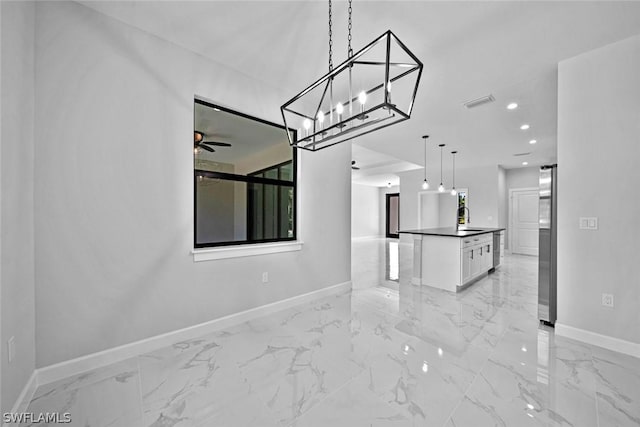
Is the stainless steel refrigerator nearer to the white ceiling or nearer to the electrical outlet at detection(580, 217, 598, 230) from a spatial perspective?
the electrical outlet at detection(580, 217, 598, 230)

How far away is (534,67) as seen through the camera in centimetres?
268

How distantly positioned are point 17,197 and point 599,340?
178 inches

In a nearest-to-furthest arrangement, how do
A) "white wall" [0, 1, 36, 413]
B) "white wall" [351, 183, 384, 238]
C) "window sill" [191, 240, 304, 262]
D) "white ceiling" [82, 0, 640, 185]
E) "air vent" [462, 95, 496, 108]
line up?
1. "white wall" [0, 1, 36, 413]
2. "white ceiling" [82, 0, 640, 185]
3. "window sill" [191, 240, 304, 262]
4. "air vent" [462, 95, 496, 108]
5. "white wall" [351, 183, 384, 238]

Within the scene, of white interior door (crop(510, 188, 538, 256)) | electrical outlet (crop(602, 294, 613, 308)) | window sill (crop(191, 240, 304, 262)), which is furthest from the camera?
white interior door (crop(510, 188, 538, 256))

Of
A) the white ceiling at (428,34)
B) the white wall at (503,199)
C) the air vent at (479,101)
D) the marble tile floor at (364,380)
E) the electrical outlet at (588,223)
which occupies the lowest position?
the marble tile floor at (364,380)

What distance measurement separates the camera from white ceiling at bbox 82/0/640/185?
1.96 metres

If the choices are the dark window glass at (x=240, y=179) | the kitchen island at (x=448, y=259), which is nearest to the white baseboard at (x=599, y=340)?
the kitchen island at (x=448, y=259)

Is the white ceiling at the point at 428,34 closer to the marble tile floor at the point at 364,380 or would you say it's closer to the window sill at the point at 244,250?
the window sill at the point at 244,250

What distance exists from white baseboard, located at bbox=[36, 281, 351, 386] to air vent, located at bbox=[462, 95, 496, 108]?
3514 millimetres

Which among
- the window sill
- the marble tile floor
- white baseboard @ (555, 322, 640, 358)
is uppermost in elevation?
the window sill

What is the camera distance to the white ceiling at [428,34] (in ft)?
6.44

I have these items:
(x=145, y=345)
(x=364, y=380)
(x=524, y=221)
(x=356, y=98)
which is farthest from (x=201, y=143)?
(x=524, y=221)

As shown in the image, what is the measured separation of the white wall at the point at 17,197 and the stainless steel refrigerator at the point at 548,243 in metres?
4.30

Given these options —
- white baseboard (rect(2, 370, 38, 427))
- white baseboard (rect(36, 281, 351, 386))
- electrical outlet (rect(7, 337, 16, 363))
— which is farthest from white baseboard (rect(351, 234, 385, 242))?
electrical outlet (rect(7, 337, 16, 363))
